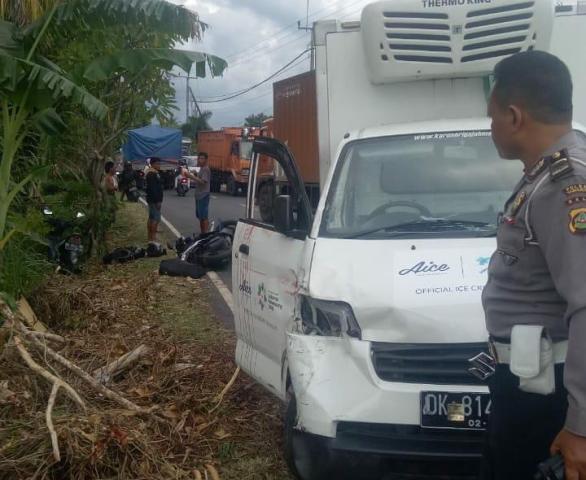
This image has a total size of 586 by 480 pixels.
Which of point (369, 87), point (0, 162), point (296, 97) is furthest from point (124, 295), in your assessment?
point (369, 87)

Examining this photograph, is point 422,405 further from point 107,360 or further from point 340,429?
point 107,360

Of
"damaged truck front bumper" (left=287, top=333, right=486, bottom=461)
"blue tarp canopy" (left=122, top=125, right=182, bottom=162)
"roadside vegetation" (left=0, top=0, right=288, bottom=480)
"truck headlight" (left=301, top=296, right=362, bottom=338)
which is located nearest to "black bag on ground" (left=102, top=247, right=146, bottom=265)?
"roadside vegetation" (left=0, top=0, right=288, bottom=480)

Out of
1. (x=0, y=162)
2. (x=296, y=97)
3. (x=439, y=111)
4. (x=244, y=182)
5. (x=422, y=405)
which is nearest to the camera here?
(x=422, y=405)

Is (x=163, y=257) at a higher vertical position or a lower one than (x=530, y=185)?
lower

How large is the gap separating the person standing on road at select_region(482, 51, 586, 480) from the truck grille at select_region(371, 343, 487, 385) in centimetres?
125

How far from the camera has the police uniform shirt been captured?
7.03 ft

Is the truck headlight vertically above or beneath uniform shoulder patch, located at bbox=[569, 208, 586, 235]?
beneath

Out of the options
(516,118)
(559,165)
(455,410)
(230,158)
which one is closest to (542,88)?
(516,118)

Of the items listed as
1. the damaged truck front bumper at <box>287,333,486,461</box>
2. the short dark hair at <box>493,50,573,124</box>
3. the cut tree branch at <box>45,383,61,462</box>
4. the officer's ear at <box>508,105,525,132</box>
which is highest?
the short dark hair at <box>493,50,573,124</box>

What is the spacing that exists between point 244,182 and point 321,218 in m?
29.8

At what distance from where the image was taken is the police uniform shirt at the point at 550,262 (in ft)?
7.03

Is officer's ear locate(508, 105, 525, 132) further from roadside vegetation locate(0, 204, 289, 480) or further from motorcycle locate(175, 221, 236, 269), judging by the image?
motorcycle locate(175, 221, 236, 269)

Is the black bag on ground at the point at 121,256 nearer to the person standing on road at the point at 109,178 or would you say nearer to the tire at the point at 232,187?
the person standing on road at the point at 109,178

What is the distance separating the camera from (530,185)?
7.87 feet
